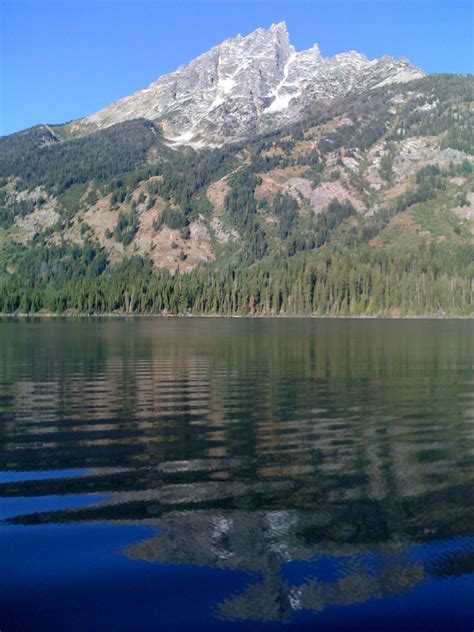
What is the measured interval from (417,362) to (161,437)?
40441mm

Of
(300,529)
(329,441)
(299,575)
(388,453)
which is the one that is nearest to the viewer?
(299,575)

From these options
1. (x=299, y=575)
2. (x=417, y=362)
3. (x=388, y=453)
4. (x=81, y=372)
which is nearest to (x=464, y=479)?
(x=388, y=453)

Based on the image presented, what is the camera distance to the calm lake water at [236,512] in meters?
14.0

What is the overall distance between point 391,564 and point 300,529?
2861 mm

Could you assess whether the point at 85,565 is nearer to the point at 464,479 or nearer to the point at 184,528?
the point at 184,528

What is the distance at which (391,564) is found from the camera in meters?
15.8

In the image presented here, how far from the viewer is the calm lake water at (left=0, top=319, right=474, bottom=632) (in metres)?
14.0

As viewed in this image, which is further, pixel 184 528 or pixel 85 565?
pixel 184 528

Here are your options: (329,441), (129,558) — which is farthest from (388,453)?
(129,558)

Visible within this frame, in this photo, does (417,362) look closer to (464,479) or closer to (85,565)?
(464,479)

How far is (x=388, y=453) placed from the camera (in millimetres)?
26422

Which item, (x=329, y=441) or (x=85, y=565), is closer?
(x=85, y=565)

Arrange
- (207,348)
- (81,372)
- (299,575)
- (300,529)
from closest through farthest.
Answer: (299,575), (300,529), (81,372), (207,348)

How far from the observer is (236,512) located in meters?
19.2
